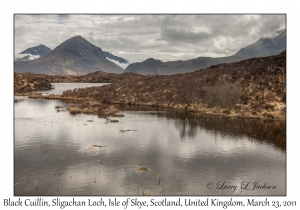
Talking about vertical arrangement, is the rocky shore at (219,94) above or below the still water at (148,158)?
above

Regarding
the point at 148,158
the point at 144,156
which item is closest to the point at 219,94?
the point at 144,156

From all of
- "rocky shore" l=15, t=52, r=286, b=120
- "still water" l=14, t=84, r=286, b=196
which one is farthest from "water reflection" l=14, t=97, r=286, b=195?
"rocky shore" l=15, t=52, r=286, b=120

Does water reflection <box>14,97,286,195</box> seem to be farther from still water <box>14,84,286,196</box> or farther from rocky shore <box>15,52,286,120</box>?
rocky shore <box>15,52,286,120</box>

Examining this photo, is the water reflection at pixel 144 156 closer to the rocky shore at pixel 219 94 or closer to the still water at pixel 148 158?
the still water at pixel 148 158

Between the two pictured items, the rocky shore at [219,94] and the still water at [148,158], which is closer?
the still water at [148,158]

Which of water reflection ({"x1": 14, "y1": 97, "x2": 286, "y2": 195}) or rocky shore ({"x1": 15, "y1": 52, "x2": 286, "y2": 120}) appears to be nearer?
water reflection ({"x1": 14, "y1": 97, "x2": 286, "y2": 195})

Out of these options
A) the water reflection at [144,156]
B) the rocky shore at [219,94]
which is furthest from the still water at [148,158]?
the rocky shore at [219,94]
